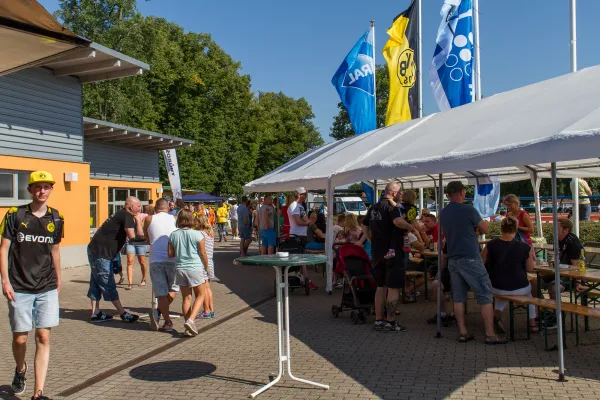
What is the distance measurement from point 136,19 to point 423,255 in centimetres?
2877

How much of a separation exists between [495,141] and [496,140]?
0.03m

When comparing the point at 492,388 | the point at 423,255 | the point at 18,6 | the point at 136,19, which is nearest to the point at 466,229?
the point at 492,388

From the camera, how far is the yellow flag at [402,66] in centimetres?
1463

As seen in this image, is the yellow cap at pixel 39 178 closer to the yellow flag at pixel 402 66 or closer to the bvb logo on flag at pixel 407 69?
the yellow flag at pixel 402 66

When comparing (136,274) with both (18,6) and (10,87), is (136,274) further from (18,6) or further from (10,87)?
(18,6)

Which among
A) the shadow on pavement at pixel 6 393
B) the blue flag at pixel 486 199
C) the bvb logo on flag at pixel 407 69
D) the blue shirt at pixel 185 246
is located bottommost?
the shadow on pavement at pixel 6 393

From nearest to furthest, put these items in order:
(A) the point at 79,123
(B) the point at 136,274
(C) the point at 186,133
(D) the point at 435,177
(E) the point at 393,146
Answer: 1. (E) the point at 393,146
2. (D) the point at 435,177
3. (B) the point at 136,274
4. (A) the point at 79,123
5. (C) the point at 186,133

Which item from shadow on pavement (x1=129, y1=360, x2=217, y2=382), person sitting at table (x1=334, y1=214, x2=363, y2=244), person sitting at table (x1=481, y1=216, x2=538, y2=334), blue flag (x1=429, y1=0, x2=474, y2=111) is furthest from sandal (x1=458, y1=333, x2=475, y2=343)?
blue flag (x1=429, y1=0, x2=474, y2=111)

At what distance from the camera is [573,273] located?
651cm

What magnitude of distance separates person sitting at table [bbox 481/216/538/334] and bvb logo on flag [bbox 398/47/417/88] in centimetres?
871

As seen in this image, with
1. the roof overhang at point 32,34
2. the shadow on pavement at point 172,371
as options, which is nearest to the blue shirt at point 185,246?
the shadow on pavement at point 172,371

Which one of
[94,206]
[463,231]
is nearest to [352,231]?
[463,231]

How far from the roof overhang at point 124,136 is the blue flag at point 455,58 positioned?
1049cm

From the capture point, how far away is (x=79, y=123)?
15.4 meters
